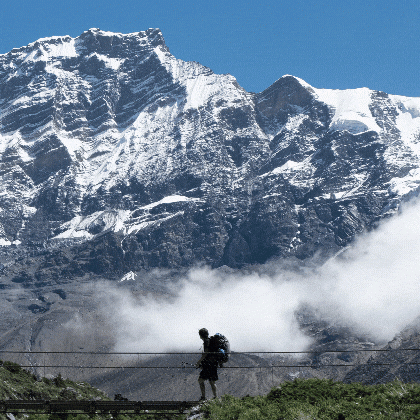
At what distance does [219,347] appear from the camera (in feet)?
86.0

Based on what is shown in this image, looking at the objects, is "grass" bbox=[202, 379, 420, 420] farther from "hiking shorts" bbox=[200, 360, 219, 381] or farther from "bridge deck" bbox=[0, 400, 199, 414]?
"bridge deck" bbox=[0, 400, 199, 414]

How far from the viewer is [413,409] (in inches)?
896

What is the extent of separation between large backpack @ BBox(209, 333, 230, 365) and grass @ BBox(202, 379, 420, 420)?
149 cm

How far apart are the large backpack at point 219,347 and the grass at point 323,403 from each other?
149 cm

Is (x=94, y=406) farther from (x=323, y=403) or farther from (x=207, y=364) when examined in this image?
(x=323, y=403)

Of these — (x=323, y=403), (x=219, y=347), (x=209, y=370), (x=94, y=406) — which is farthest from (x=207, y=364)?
(x=323, y=403)

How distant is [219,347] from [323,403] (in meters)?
4.43

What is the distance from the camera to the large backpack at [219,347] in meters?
26.1

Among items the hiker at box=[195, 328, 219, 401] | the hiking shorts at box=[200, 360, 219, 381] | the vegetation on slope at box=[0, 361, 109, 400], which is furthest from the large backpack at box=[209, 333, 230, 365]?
the vegetation on slope at box=[0, 361, 109, 400]

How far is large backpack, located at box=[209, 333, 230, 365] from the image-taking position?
26.1 meters

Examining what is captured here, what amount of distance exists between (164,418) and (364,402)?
358 inches

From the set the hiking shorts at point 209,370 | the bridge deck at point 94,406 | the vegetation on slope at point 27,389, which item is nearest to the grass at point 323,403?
the hiking shorts at point 209,370

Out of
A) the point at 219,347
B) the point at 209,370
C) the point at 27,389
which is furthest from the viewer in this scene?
the point at 27,389

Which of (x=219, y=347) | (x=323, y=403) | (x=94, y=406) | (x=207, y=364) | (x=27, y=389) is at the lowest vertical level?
(x=27, y=389)
